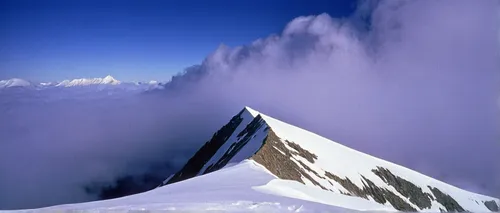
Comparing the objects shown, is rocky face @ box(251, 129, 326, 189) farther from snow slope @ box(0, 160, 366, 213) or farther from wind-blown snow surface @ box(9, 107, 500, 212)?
snow slope @ box(0, 160, 366, 213)

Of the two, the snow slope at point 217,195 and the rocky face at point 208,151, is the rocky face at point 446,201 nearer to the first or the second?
the rocky face at point 208,151

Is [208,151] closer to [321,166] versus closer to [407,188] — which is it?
[321,166]

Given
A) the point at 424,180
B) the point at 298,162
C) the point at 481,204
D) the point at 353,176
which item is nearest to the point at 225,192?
the point at 298,162

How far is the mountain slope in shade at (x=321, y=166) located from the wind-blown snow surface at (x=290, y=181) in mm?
188

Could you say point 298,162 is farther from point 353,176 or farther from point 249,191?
point 249,191

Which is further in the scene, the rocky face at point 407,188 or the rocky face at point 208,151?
the rocky face at point 208,151

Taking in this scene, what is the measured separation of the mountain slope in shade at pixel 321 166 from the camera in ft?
176

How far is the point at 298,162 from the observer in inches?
2250

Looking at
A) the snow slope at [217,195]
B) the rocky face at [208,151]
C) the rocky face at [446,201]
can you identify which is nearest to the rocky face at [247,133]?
the rocky face at [208,151]

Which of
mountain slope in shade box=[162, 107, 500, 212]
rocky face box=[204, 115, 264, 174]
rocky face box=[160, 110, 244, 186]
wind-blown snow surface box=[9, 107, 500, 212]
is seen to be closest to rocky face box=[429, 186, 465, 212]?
mountain slope in shade box=[162, 107, 500, 212]

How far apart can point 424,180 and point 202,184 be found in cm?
6703

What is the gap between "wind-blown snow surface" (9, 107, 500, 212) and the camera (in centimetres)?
2484

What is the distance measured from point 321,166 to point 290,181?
2567cm

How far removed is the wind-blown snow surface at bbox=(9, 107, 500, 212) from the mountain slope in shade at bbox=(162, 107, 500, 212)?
19 centimetres
